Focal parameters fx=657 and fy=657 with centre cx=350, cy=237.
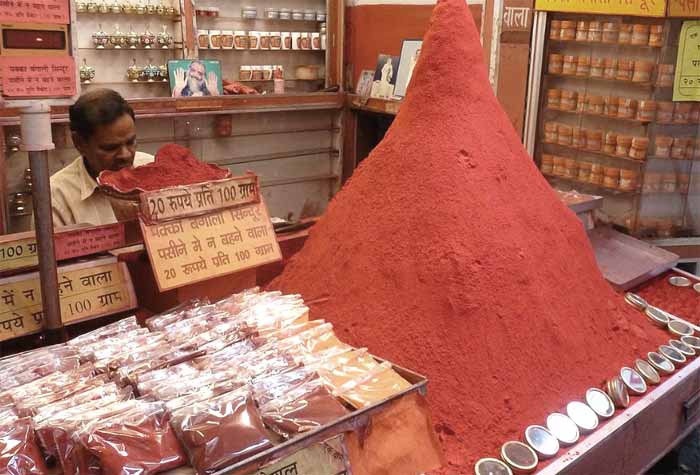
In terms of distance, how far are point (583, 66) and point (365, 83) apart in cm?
176

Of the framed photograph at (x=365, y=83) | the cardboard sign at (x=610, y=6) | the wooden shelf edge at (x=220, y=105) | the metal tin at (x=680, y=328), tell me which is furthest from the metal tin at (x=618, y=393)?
the framed photograph at (x=365, y=83)

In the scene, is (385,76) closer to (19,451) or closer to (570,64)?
(570,64)

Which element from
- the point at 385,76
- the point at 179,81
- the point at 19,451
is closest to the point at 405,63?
the point at 385,76

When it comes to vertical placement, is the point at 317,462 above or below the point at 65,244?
below

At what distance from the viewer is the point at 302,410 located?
113 centimetres

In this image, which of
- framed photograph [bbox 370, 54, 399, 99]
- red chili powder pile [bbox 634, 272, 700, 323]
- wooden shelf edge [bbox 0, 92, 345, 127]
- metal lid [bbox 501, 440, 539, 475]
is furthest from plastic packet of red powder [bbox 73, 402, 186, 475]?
framed photograph [bbox 370, 54, 399, 99]

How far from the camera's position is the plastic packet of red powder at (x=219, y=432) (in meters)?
1.01

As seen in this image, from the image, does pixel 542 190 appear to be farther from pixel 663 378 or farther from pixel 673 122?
pixel 673 122

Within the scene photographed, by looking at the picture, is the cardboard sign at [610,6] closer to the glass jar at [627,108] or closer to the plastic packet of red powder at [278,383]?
the glass jar at [627,108]

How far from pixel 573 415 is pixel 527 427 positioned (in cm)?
15

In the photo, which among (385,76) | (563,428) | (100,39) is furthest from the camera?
(385,76)

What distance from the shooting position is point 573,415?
5.10 ft

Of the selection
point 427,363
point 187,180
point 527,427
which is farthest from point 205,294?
point 527,427

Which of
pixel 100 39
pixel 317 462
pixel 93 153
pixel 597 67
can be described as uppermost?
pixel 100 39
